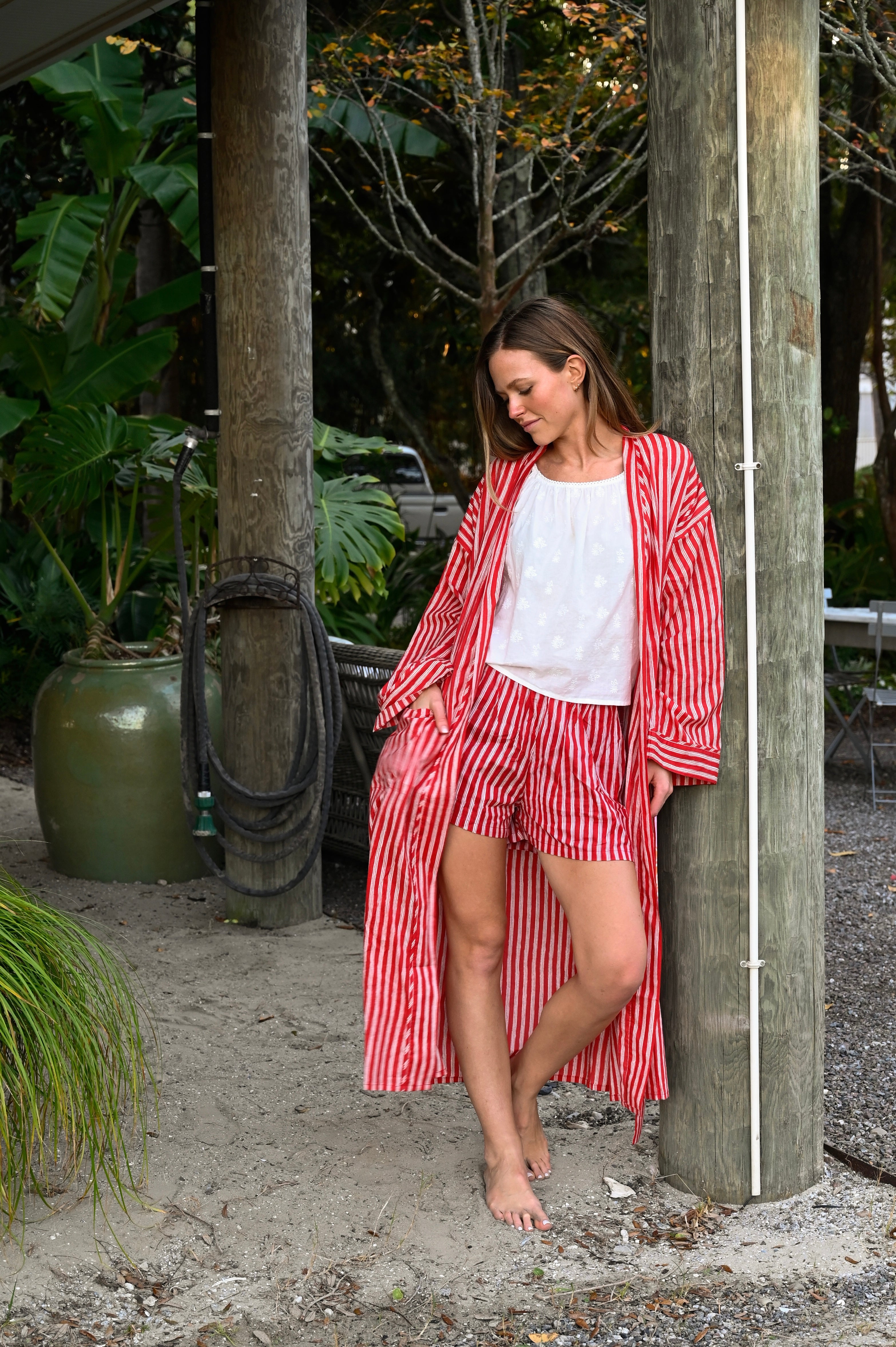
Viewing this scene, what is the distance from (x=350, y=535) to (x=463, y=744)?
392 cm

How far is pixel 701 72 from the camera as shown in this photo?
2.73 metres

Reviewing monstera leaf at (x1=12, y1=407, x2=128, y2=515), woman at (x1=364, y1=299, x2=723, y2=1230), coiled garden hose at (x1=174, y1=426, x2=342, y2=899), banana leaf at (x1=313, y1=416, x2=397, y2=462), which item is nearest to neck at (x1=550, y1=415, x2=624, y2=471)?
woman at (x1=364, y1=299, x2=723, y2=1230)

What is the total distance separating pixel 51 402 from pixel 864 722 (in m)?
5.36

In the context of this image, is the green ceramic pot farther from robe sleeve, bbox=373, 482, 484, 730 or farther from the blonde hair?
the blonde hair

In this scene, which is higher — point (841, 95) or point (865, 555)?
point (841, 95)

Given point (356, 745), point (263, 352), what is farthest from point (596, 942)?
point (356, 745)

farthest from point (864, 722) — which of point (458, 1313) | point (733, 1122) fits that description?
point (458, 1313)

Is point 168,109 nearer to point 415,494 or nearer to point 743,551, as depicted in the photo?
point 743,551

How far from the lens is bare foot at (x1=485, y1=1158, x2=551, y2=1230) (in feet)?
9.40

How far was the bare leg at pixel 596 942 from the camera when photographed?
108 inches

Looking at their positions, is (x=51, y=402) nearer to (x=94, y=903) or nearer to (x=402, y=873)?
(x=94, y=903)

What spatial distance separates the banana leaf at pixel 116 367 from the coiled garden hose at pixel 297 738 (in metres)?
2.66

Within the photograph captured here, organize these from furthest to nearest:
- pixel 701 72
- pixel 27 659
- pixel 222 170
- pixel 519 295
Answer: pixel 519 295, pixel 27 659, pixel 222 170, pixel 701 72

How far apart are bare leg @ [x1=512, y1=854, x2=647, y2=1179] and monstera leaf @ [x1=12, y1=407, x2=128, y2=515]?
12.0 feet
